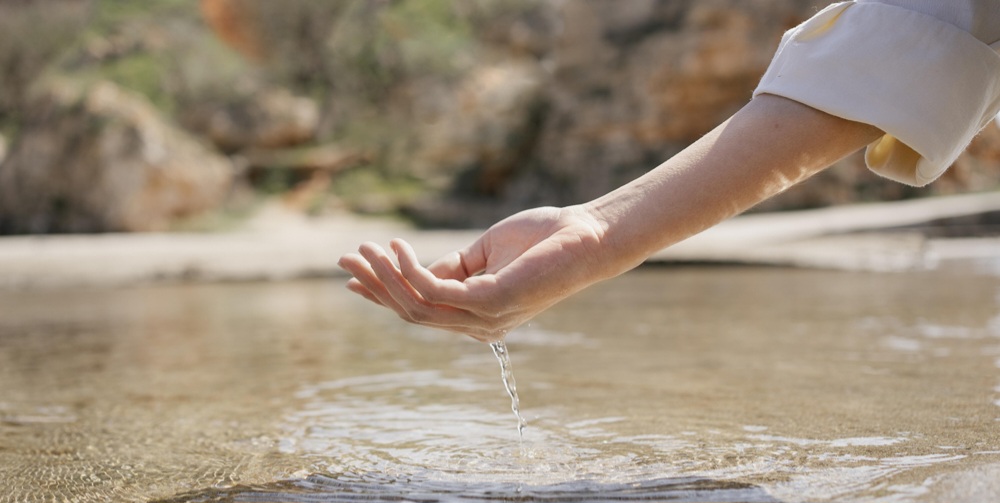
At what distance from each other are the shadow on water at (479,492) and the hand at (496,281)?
0.26m

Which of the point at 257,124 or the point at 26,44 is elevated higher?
the point at 26,44

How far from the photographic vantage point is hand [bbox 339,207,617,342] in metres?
1.51

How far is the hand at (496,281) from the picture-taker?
59.3 inches

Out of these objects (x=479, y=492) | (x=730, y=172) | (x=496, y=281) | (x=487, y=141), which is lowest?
(x=479, y=492)

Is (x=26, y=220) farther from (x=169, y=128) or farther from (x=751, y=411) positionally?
(x=751, y=411)

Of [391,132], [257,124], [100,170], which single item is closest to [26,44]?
[257,124]

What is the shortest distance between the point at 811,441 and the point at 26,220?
1485 centimetres

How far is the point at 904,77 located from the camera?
145 centimetres

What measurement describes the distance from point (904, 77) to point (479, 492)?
89 cm

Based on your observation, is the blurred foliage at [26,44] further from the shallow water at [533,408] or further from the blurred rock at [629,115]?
the shallow water at [533,408]

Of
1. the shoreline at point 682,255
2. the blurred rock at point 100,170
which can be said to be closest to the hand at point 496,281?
the shoreline at point 682,255

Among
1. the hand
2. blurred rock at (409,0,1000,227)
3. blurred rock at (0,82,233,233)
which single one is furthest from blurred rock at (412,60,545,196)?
the hand

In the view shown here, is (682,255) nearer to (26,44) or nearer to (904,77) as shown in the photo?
(904,77)

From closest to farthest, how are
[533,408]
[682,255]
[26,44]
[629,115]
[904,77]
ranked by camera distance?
[904,77] < [533,408] < [682,255] < [629,115] < [26,44]
